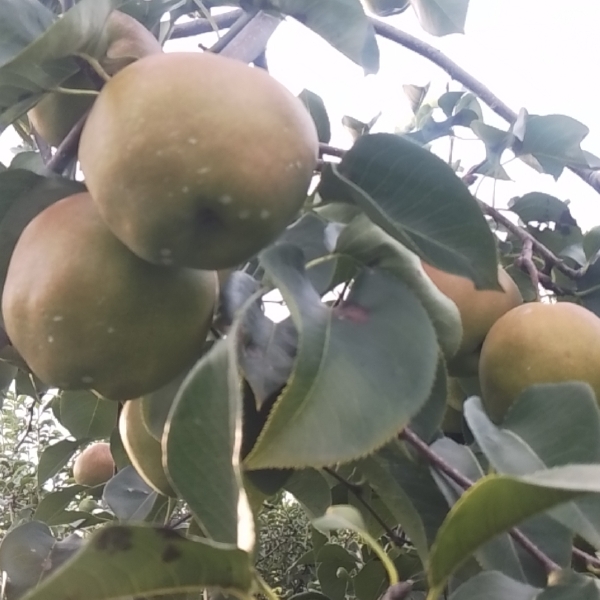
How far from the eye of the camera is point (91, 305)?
16.6 inches

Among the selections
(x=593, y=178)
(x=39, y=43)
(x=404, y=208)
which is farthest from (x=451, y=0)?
(x=39, y=43)

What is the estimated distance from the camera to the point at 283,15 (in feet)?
2.08

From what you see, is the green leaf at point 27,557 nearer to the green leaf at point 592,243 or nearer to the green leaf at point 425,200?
the green leaf at point 425,200

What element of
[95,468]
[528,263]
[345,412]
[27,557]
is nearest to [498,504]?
[345,412]

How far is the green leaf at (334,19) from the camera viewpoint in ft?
2.02

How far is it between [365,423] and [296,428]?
0.04 m

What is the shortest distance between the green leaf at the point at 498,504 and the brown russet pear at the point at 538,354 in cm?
31

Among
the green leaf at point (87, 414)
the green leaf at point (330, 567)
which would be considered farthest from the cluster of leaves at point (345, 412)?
the green leaf at point (330, 567)

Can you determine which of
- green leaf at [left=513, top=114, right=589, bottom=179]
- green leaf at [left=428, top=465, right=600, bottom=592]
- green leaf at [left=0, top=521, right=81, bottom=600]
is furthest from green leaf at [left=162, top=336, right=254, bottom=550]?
green leaf at [left=513, top=114, right=589, bottom=179]

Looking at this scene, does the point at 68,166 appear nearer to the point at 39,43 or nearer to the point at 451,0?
the point at 39,43

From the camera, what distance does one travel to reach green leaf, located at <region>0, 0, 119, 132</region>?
0.42m

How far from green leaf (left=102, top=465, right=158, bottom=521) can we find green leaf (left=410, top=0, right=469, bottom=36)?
27.6 inches

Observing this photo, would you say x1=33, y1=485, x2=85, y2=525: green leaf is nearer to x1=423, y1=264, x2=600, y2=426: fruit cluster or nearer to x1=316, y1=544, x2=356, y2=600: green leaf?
x1=316, y1=544, x2=356, y2=600: green leaf

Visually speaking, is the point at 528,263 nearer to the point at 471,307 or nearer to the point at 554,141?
the point at 471,307
